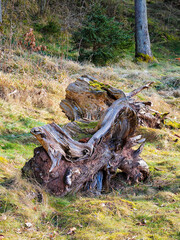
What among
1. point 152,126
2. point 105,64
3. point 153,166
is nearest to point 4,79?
point 152,126

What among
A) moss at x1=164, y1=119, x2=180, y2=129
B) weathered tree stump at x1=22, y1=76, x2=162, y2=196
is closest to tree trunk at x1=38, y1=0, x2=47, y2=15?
moss at x1=164, y1=119, x2=180, y2=129

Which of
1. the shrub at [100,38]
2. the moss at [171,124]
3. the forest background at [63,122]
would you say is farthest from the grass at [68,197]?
the shrub at [100,38]

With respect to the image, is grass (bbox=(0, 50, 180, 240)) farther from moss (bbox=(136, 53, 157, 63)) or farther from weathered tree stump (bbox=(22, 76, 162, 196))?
moss (bbox=(136, 53, 157, 63))

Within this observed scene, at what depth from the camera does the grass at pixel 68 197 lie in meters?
2.55

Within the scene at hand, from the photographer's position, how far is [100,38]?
13227mm

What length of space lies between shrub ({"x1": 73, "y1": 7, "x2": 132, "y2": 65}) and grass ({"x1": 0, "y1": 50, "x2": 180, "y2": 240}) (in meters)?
5.96

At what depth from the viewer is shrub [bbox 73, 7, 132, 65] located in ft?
43.3

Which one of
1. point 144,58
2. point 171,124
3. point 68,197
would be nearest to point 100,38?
point 144,58

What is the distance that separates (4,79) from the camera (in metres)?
7.73

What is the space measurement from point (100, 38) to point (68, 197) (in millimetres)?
11118

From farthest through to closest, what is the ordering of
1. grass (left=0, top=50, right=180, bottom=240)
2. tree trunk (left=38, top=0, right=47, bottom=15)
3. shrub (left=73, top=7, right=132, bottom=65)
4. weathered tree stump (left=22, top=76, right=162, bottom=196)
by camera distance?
tree trunk (left=38, top=0, right=47, bottom=15)
shrub (left=73, top=7, right=132, bottom=65)
weathered tree stump (left=22, top=76, right=162, bottom=196)
grass (left=0, top=50, right=180, bottom=240)

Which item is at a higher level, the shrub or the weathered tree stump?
the shrub

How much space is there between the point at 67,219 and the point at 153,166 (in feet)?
8.58

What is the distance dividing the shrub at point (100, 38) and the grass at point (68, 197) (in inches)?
235
